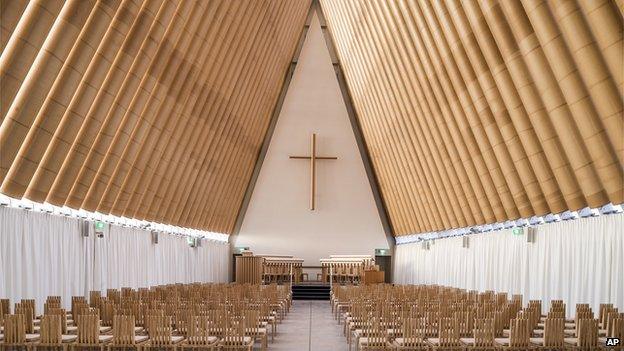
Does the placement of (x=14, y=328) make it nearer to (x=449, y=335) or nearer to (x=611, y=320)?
(x=449, y=335)

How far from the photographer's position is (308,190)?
3831 centimetres

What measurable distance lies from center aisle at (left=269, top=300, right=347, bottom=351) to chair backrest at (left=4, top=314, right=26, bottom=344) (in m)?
5.45

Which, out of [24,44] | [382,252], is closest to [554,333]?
[24,44]

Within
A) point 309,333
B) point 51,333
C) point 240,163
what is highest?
point 240,163

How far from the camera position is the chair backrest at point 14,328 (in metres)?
10.5

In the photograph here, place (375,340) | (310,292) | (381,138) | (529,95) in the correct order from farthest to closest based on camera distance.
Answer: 1. (310,292)
2. (381,138)
3. (529,95)
4. (375,340)

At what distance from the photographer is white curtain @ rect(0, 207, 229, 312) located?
15320mm

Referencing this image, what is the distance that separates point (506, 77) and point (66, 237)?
11.0 meters

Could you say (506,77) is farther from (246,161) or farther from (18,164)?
(246,161)

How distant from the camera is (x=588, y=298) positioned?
16406 millimetres

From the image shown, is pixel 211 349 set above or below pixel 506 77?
below

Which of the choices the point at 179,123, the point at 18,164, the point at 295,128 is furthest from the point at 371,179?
the point at 18,164

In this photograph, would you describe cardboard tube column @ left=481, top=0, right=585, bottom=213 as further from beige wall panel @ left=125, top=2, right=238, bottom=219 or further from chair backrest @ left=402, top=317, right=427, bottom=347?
beige wall panel @ left=125, top=2, right=238, bottom=219

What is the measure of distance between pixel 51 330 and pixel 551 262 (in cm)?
1255
